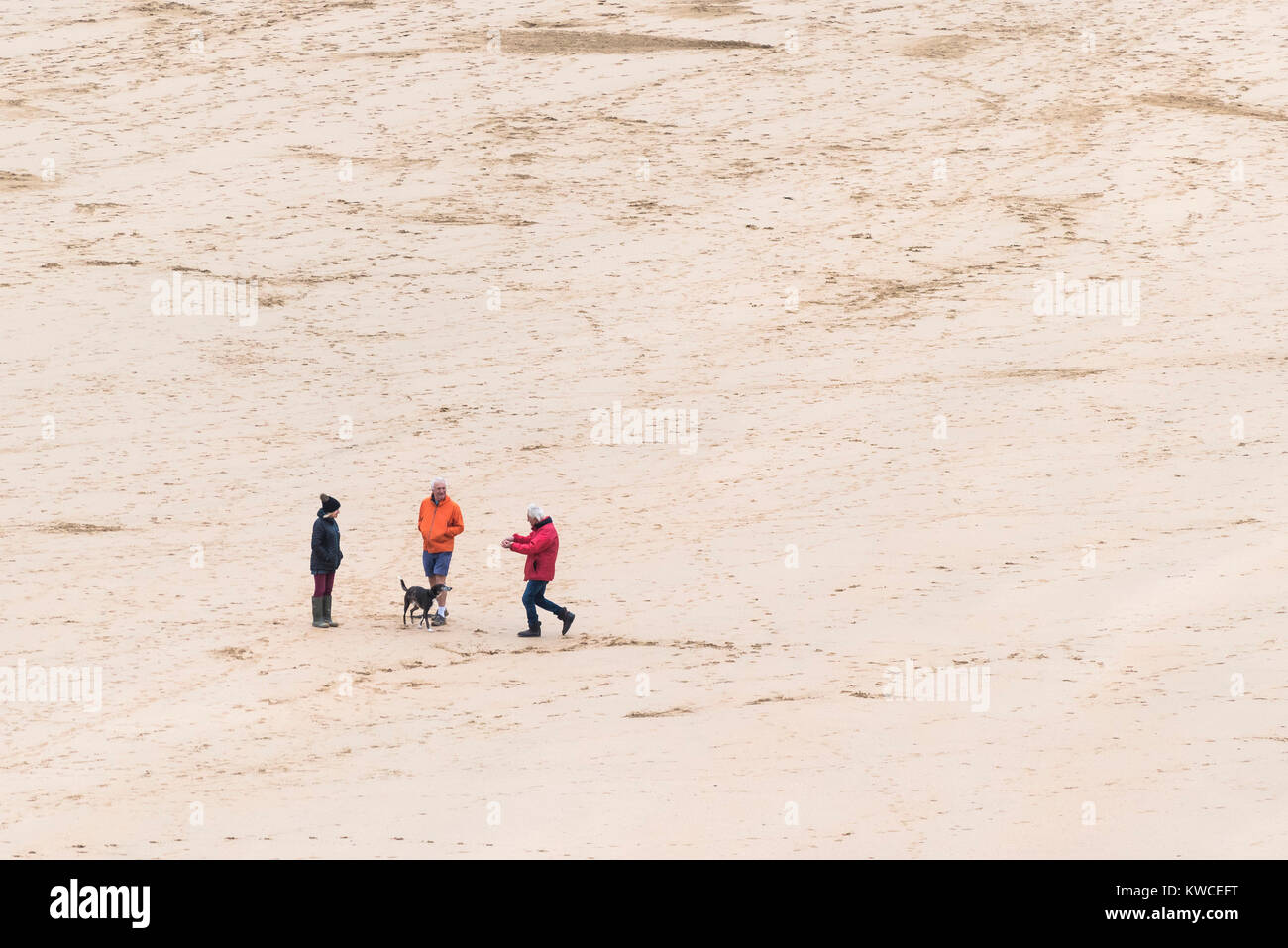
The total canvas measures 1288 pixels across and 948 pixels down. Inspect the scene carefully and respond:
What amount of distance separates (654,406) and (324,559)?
6.62m

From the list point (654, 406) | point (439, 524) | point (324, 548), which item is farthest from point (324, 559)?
point (654, 406)

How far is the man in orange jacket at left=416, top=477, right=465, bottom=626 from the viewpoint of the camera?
587 inches

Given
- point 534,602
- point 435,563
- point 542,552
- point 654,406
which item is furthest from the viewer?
point 654,406

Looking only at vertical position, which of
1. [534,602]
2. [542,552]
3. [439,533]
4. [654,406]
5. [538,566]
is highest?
[654,406]

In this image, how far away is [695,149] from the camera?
1055 inches

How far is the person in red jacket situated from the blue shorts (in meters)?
0.81

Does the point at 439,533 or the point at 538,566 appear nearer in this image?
the point at 538,566

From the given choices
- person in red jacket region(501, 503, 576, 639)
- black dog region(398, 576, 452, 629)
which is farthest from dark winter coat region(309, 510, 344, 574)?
person in red jacket region(501, 503, 576, 639)

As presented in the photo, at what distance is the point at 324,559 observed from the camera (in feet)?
→ 48.1

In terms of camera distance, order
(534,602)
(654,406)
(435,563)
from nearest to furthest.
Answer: (534,602), (435,563), (654,406)

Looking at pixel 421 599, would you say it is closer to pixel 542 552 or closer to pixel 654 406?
pixel 542 552

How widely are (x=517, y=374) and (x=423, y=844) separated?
11.7 meters

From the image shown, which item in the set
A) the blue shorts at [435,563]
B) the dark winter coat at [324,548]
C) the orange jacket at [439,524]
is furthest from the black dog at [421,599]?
the dark winter coat at [324,548]
